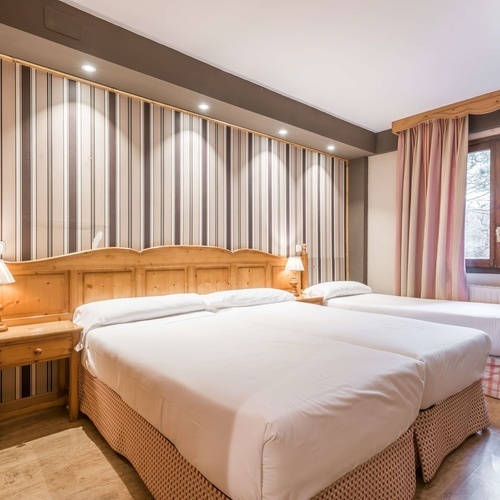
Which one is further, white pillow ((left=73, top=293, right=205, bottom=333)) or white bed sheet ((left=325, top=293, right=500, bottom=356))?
white bed sheet ((left=325, top=293, right=500, bottom=356))

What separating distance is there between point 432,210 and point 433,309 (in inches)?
52.6

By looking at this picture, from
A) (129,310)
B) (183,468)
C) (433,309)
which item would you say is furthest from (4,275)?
(433,309)

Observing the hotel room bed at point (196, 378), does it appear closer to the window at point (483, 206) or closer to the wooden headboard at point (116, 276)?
the wooden headboard at point (116, 276)

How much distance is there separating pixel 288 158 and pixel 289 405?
3.45 metres

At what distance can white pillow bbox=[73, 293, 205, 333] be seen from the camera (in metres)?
2.32

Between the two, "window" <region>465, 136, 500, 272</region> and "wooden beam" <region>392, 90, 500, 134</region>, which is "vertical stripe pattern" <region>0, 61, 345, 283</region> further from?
"window" <region>465, 136, 500, 272</region>

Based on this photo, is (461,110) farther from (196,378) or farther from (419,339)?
(196,378)

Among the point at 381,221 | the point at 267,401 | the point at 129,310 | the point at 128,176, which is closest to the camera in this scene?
the point at 267,401

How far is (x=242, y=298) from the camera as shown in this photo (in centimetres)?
314

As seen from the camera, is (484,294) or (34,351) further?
(484,294)

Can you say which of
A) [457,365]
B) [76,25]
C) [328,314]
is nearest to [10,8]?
[76,25]

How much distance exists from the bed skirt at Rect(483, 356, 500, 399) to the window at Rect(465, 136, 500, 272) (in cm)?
139

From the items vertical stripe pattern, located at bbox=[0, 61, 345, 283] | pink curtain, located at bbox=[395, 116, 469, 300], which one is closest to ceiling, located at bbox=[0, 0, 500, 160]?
vertical stripe pattern, located at bbox=[0, 61, 345, 283]

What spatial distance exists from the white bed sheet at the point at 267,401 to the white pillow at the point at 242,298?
0.98 metres
